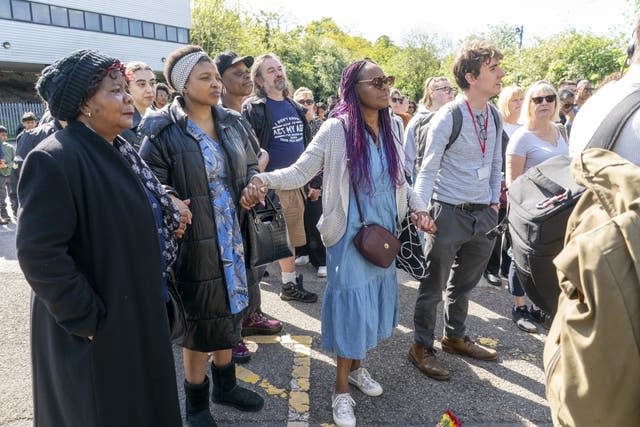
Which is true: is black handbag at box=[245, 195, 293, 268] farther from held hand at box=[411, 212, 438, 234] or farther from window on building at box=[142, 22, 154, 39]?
window on building at box=[142, 22, 154, 39]

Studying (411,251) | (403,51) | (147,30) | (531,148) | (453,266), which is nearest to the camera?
(411,251)

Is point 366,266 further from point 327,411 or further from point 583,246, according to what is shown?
point 583,246

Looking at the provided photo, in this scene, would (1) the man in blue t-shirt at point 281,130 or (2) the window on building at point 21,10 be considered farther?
(2) the window on building at point 21,10

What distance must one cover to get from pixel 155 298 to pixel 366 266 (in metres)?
1.36

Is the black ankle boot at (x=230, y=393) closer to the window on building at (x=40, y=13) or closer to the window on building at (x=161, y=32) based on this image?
the window on building at (x=40, y=13)

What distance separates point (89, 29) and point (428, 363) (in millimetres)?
33523

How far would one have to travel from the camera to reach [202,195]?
2664 mm

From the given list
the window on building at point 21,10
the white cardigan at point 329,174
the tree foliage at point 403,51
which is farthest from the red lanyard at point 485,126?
the window on building at point 21,10

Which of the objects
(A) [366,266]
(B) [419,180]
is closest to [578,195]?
(A) [366,266]

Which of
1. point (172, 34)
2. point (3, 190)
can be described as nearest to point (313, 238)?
point (3, 190)

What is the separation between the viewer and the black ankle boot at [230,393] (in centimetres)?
312

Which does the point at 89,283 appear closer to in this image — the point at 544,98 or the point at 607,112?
the point at 607,112

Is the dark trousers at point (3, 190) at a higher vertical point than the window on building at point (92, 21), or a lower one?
lower

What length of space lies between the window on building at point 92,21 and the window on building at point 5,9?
4.47 m
